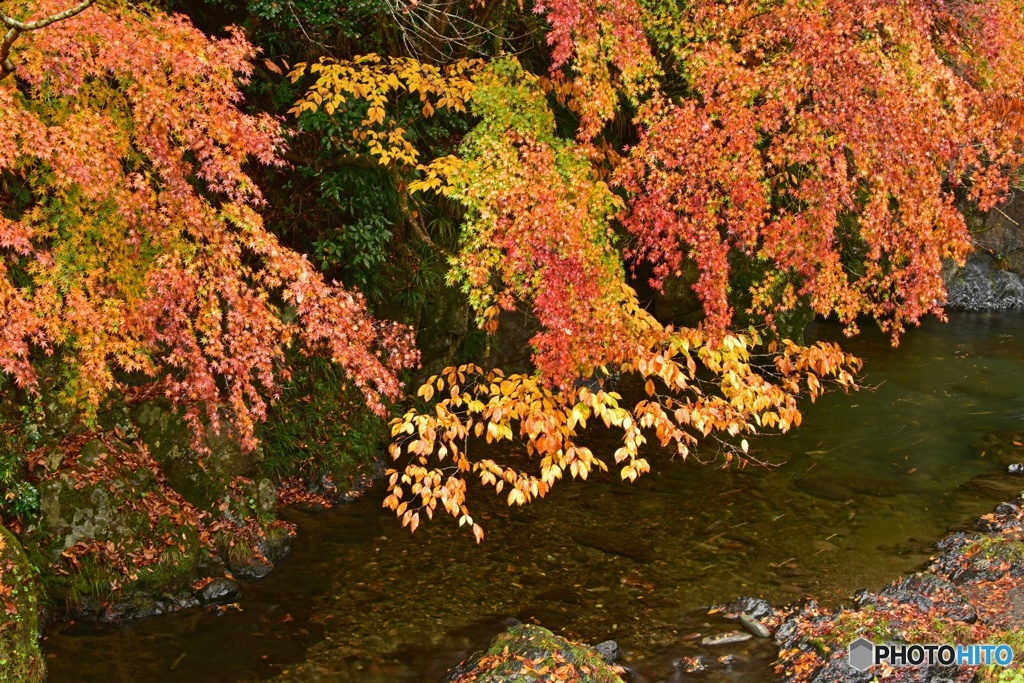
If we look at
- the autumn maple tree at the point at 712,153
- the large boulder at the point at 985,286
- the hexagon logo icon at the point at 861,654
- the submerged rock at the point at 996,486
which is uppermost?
the autumn maple tree at the point at 712,153

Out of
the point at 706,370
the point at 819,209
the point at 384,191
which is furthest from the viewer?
the point at 706,370

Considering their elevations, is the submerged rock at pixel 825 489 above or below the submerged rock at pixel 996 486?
above

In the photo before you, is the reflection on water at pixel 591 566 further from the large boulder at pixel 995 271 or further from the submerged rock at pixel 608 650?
the large boulder at pixel 995 271

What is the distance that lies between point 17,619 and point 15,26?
391 cm

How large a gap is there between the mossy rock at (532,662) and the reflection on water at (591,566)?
0.48 m

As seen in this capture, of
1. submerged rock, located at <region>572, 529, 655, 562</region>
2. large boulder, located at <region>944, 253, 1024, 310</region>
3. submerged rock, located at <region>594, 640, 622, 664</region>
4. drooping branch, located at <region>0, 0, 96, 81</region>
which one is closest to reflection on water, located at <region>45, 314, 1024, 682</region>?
submerged rock, located at <region>572, 529, 655, 562</region>

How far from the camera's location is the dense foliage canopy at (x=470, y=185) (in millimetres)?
5969

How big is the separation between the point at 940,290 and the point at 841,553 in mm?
3096

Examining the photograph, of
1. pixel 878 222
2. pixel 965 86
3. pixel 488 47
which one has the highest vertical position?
pixel 488 47

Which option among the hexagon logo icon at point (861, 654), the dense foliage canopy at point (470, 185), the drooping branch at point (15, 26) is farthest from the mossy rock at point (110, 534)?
the hexagon logo icon at point (861, 654)

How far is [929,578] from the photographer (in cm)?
693

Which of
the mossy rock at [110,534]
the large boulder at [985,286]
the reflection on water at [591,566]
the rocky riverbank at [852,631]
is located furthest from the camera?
the large boulder at [985,286]

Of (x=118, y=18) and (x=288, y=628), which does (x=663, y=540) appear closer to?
(x=288, y=628)

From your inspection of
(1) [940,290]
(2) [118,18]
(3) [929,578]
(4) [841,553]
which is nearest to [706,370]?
(1) [940,290]
